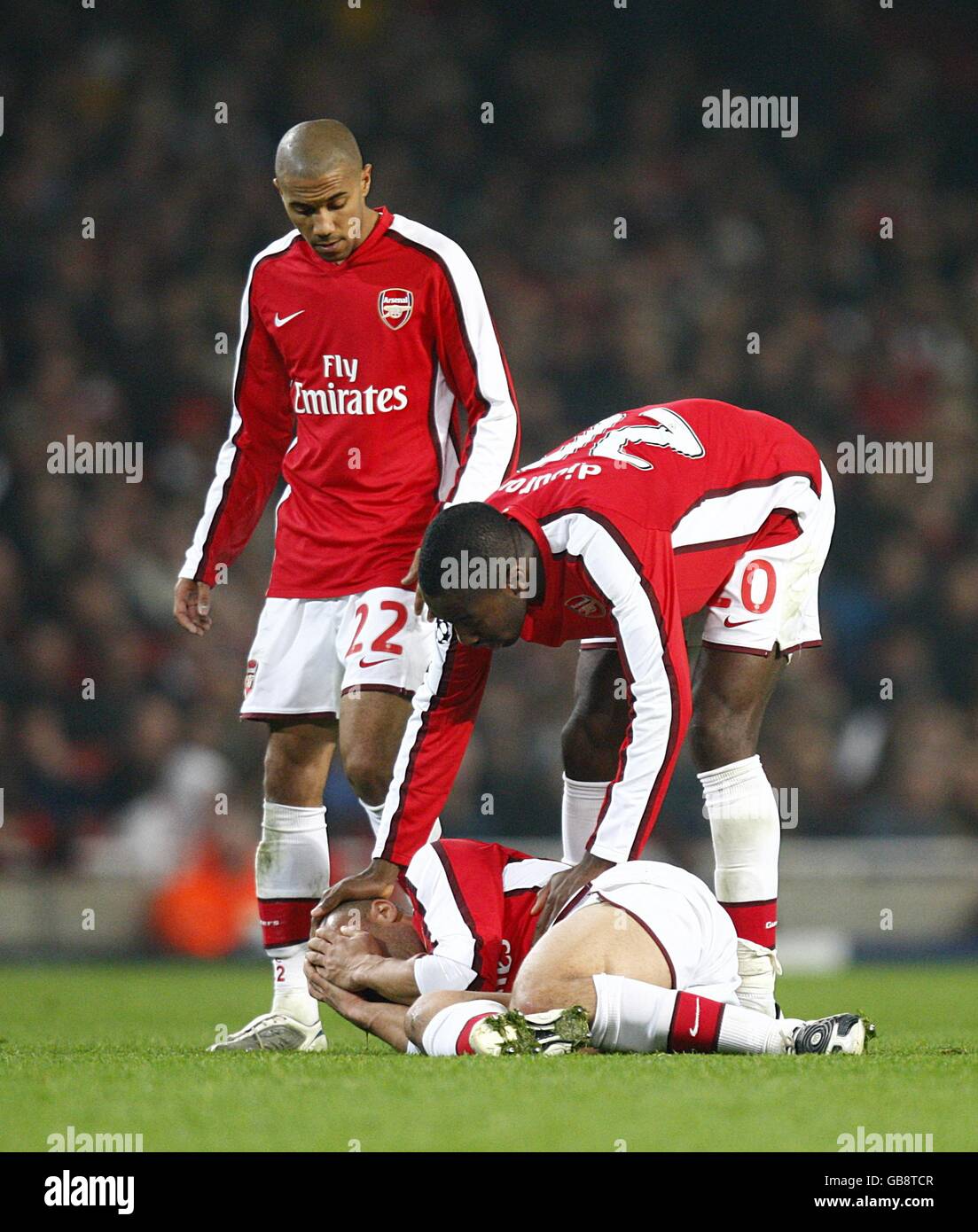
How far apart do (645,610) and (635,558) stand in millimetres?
120

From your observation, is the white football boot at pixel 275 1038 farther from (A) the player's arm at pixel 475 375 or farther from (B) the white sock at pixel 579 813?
(A) the player's arm at pixel 475 375

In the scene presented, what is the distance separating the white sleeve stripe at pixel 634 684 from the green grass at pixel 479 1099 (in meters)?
0.55

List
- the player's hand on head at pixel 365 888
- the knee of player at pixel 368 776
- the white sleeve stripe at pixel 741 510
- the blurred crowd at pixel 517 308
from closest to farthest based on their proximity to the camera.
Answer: the player's hand on head at pixel 365 888, the white sleeve stripe at pixel 741 510, the knee of player at pixel 368 776, the blurred crowd at pixel 517 308

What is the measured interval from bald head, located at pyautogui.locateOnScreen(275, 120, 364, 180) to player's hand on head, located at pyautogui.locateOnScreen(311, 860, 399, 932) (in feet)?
5.78

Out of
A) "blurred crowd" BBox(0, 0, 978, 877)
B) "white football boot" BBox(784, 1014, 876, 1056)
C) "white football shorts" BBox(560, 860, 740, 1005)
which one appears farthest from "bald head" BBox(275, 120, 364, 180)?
"blurred crowd" BBox(0, 0, 978, 877)

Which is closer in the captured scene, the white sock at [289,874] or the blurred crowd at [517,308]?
the white sock at [289,874]

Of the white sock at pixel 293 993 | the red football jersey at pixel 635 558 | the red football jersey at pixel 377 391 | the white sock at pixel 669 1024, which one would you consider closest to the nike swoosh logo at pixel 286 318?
the red football jersey at pixel 377 391

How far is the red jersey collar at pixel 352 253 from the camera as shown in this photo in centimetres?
506

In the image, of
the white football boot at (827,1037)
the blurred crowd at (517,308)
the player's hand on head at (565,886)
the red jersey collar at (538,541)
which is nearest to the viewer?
the white football boot at (827,1037)

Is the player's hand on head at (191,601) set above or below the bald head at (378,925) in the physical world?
above

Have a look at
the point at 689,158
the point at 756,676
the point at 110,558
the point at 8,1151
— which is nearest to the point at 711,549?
the point at 756,676

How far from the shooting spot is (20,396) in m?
10.5

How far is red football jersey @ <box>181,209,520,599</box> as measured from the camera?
503cm

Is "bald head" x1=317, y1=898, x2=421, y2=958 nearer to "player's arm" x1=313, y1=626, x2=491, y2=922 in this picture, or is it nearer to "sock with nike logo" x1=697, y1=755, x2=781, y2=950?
"player's arm" x1=313, y1=626, x2=491, y2=922
